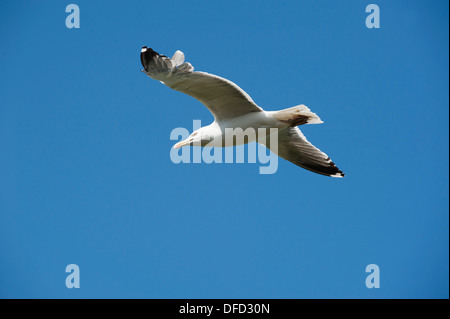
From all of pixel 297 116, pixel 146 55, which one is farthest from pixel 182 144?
pixel 297 116

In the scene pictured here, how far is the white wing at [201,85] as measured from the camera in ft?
21.9

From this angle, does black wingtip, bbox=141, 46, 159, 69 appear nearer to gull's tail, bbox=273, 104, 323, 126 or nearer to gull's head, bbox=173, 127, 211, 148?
gull's head, bbox=173, 127, 211, 148

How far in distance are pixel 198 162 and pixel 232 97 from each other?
104 cm

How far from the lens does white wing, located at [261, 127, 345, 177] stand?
8180 millimetres

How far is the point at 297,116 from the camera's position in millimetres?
7320

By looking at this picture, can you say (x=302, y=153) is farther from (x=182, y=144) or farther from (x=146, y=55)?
(x=146, y=55)

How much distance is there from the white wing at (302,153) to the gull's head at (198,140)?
112 cm

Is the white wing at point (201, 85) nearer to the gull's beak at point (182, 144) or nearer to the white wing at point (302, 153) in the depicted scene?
the gull's beak at point (182, 144)

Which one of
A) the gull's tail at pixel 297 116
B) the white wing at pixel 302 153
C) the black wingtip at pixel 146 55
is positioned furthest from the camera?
the white wing at pixel 302 153

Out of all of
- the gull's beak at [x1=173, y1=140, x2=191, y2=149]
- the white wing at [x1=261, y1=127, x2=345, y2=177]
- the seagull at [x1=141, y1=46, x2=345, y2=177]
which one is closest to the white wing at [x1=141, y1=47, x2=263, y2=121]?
the seagull at [x1=141, y1=46, x2=345, y2=177]

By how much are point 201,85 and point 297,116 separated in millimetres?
1308

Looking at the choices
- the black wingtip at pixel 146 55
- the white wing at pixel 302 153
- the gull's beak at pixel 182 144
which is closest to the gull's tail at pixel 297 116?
the white wing at pixel 302 153
